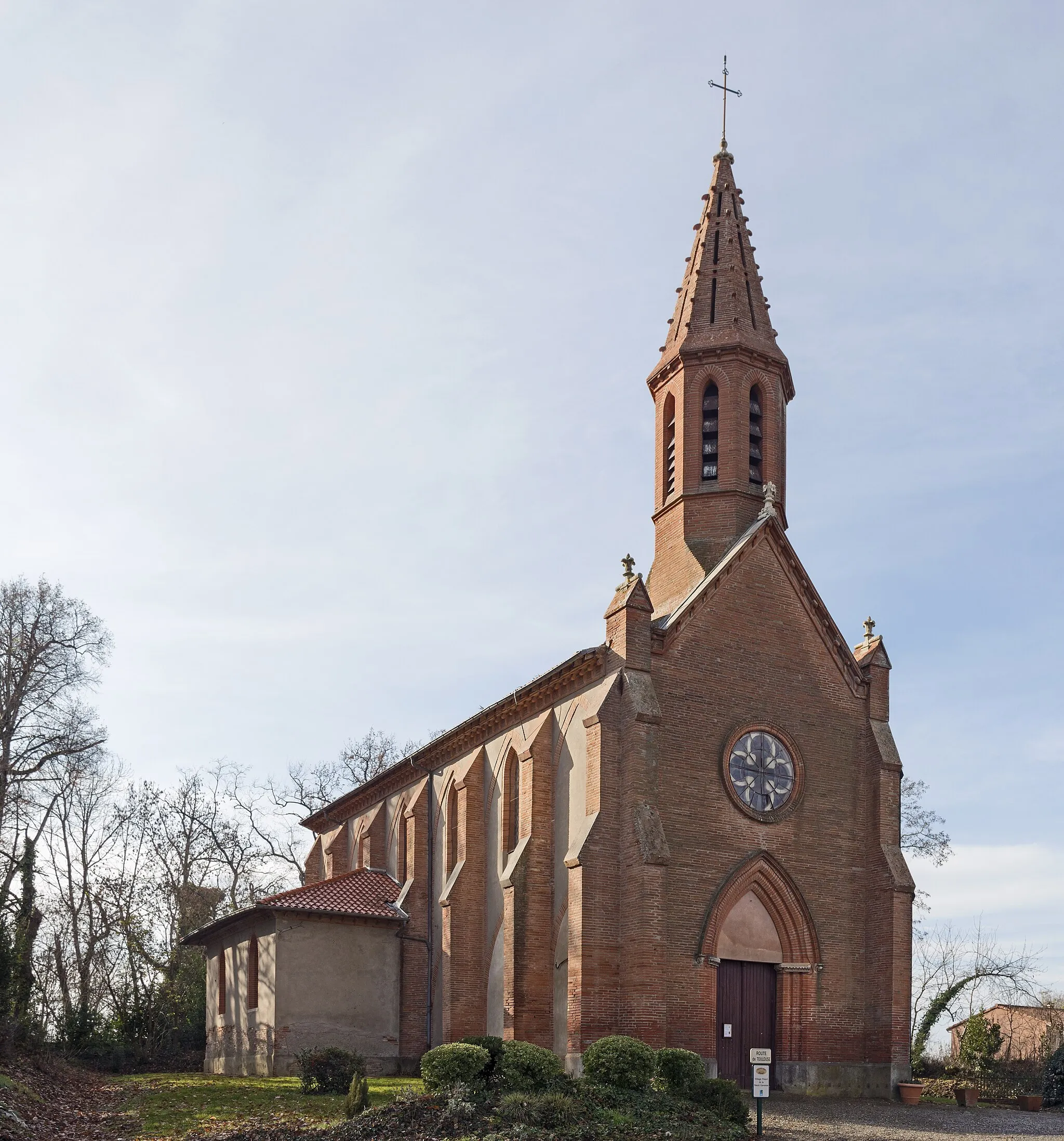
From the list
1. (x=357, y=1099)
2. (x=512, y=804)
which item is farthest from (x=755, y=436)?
(x=357, y=1099)

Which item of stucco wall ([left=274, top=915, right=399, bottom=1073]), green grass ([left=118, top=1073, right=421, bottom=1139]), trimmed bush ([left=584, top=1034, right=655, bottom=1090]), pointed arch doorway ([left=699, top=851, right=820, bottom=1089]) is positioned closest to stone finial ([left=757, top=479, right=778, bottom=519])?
pointed arch doorway ([left=699, top=851, right=820, bottom=1089])

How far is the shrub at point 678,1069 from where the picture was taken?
72.2 feet

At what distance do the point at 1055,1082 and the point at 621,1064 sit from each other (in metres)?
14.1

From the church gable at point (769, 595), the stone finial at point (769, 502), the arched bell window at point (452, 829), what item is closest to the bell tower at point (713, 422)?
the stone finial at point (769, 502)

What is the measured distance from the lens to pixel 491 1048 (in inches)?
875

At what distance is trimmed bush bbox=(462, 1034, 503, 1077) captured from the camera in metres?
21.4

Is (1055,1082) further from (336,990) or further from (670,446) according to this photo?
(670,446)

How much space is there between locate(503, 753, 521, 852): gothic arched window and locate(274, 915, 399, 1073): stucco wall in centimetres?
542

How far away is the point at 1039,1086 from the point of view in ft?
100

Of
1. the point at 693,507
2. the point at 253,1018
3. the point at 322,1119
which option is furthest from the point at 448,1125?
the point at 693,507

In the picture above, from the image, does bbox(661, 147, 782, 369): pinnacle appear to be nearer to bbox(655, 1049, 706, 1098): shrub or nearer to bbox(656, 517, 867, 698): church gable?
bbox(656, 517, 867, 698): church gable

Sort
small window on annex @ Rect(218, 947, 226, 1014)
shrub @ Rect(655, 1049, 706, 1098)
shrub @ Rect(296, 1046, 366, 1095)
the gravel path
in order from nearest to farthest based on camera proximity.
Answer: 1. the gravel path
2. shrub @ Rect(655, 1049, 706, 1098)
3. shrub @ Rect(296, 1046, 366, 1095)
4. small window on annex @ Rect(218, 947, 226, 1014)

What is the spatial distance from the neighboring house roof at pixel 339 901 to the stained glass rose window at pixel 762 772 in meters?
11.2

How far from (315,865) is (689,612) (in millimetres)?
24768
